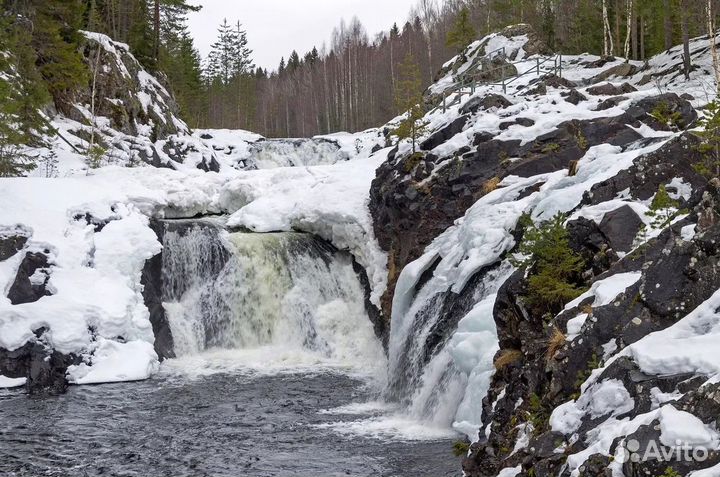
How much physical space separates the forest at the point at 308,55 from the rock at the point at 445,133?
306cm

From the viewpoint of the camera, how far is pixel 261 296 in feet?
61.1

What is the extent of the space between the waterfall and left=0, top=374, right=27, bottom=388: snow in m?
3.95

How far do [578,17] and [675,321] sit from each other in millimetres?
33747

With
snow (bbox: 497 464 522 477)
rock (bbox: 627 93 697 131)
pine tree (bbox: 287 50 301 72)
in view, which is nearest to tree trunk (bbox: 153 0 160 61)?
rock (bbox: 627 93 697 131)

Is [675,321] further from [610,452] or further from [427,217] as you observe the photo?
[427,217]

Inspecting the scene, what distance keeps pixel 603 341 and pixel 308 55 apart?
3153 inches

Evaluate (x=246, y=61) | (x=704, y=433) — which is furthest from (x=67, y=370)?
(x=246, y=61)

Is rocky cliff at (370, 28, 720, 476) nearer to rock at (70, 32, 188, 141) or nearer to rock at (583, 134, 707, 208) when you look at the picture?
rock at (583, 134, 707, 208)

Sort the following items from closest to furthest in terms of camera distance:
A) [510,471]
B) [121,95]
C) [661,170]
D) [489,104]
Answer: [510,471]
[661,170]
[489,104]
[121,95]

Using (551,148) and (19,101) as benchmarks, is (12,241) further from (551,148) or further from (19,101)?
(551,148)

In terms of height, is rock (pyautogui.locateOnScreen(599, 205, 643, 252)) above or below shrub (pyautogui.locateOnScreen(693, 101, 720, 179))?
below

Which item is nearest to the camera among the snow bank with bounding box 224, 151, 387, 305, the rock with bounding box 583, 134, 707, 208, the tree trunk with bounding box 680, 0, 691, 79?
the rock with bounding box 583, 134, 707, 208

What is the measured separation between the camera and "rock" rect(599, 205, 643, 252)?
25.3 ft

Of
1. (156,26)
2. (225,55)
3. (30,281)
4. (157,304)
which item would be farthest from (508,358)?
(225,55)
